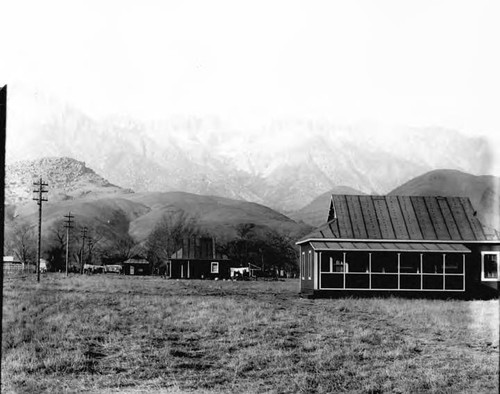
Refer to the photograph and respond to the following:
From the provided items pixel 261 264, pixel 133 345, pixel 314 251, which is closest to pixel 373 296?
pixel 314 251

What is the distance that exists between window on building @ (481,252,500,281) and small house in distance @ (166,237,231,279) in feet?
172

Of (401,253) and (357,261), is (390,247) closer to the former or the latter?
(401,253)

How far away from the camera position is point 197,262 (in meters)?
88.5

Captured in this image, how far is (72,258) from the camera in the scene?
473ft

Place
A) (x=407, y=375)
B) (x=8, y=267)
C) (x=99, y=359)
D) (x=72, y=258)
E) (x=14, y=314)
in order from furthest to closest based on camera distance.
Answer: (x=72, y=258), (x=8, y=267), (x=14, y=314), (x=99, y=359), (x=407, y=375)

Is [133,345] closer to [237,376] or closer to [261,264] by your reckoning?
[237,376]

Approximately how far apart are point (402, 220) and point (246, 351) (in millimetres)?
25239

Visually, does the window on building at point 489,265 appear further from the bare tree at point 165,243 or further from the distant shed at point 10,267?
the bare tree at point 165,243

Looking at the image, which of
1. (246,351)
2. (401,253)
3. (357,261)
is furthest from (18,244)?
(246,351)

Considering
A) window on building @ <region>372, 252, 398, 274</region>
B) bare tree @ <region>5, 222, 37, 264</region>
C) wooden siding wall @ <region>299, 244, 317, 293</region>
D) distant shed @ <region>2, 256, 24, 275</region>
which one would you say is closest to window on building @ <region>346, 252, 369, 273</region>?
window on building @ <region>372, 252, 398, 274</region>

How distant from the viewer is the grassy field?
13.5m

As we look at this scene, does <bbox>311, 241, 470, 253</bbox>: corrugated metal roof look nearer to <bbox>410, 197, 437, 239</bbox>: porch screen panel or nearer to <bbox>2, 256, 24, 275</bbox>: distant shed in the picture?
<bbox>410, 197, 437, 239</bbox>: porch screen panel

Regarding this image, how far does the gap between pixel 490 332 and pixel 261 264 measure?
106 metres

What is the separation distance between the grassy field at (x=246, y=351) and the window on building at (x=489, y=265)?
13574 mm
